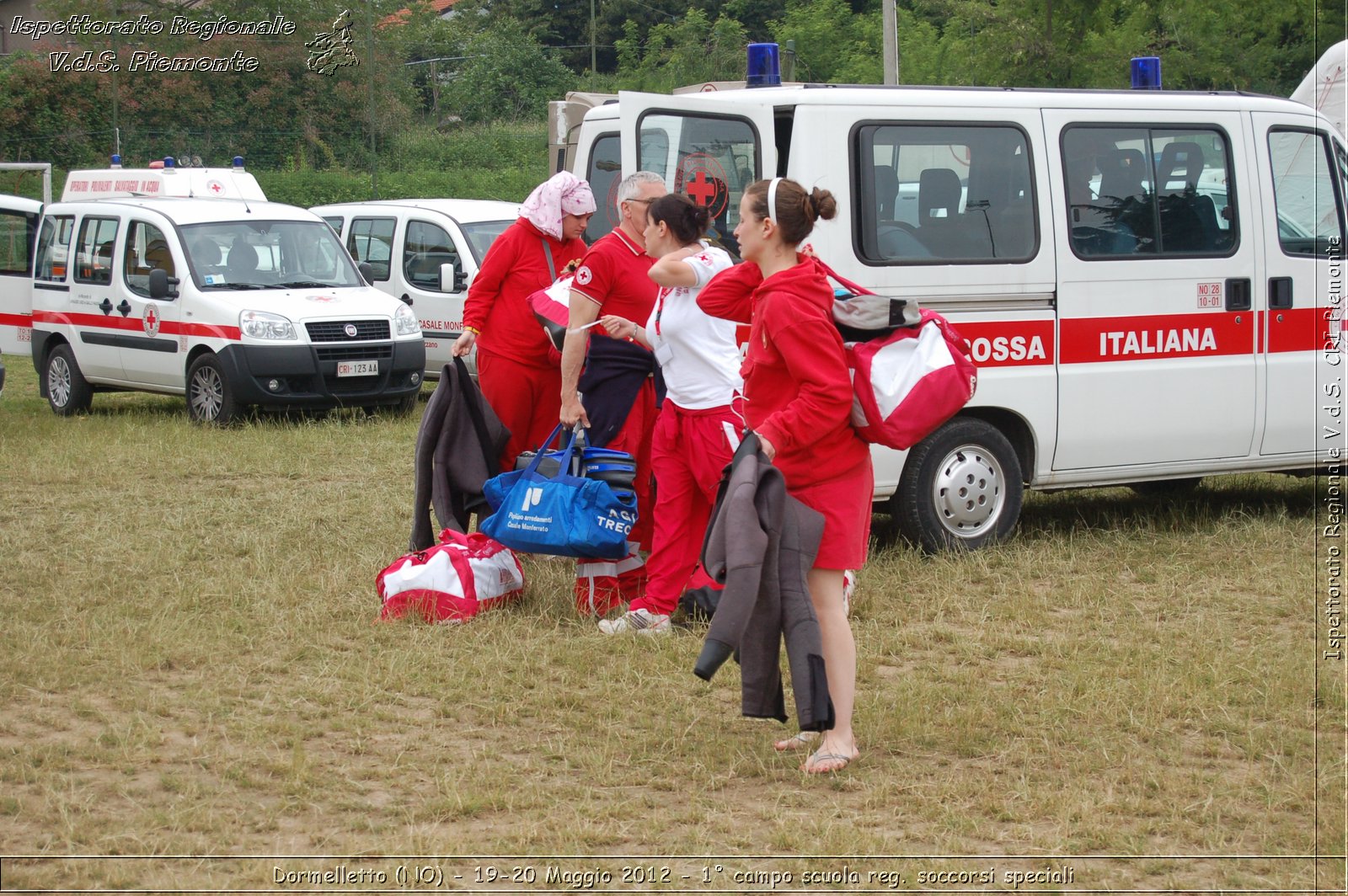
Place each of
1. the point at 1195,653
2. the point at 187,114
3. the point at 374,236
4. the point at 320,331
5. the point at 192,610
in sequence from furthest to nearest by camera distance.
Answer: the point at 187,114 < the point at 374,236 < the point at 320,331 < the point at 192,610 < the point at 1195,653

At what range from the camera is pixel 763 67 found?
287 inches

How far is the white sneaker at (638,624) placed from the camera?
615cm

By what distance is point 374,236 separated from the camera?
14961mm

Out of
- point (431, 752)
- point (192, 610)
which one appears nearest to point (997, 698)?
point (431, 752)

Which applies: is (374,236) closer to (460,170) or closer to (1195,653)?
(1195,653)

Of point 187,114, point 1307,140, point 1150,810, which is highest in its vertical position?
point 187,114

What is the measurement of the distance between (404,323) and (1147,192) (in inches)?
288

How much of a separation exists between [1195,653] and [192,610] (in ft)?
13.6

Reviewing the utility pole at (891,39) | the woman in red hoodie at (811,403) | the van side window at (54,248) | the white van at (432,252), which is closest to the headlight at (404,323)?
the white van at (432,252)

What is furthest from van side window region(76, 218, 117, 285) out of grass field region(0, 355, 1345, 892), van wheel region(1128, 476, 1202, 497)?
van wheel region(1128, 476, 1202, 497)

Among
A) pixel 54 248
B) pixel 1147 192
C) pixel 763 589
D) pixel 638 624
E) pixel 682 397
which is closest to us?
pixel 763 589

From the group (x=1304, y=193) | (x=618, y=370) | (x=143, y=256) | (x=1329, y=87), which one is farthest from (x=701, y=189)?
(x=143, y=256)

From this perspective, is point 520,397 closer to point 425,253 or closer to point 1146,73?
point 1146,73

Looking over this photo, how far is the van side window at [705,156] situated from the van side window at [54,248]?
9.14 meters
